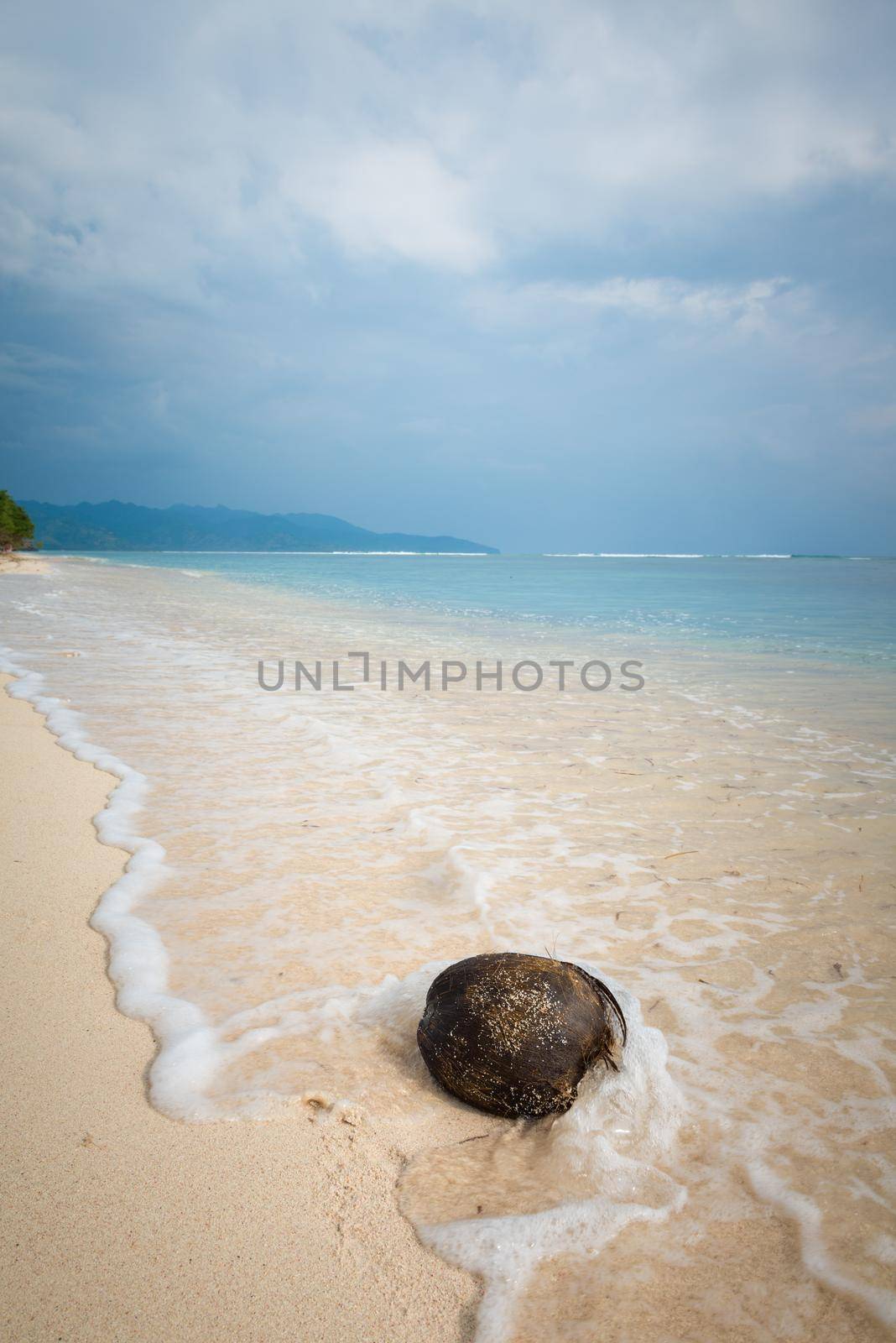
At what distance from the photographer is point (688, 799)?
577 cm

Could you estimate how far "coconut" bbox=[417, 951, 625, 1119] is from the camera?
2379 millimetres

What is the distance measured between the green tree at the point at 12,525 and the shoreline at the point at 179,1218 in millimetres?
61649

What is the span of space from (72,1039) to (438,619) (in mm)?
19252

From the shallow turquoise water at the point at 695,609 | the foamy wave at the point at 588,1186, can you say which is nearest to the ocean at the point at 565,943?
the foamy wave at the point at 588,1186

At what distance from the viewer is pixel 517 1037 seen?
2379mm

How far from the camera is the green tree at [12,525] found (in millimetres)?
53750

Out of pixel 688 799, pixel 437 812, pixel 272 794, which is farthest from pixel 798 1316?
pixel 272 794

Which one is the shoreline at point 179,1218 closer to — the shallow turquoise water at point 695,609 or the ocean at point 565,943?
the ocean at point 565,943

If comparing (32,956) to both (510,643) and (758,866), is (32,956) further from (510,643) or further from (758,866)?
(510,643)

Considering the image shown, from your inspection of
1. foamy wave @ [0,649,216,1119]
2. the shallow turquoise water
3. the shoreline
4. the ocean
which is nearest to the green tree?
the shallow turquoise water

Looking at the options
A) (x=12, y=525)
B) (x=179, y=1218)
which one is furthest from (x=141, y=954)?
(x=12, y=525)

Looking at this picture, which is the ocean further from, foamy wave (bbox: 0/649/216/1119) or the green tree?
the green tree

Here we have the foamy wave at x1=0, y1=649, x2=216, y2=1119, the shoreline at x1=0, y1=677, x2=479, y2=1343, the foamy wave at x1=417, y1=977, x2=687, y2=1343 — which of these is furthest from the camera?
the foamy wave at x1=0, y1=649, x2=216, y2=1119

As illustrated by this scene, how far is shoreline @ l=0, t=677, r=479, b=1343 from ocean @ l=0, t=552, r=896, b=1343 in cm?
10
